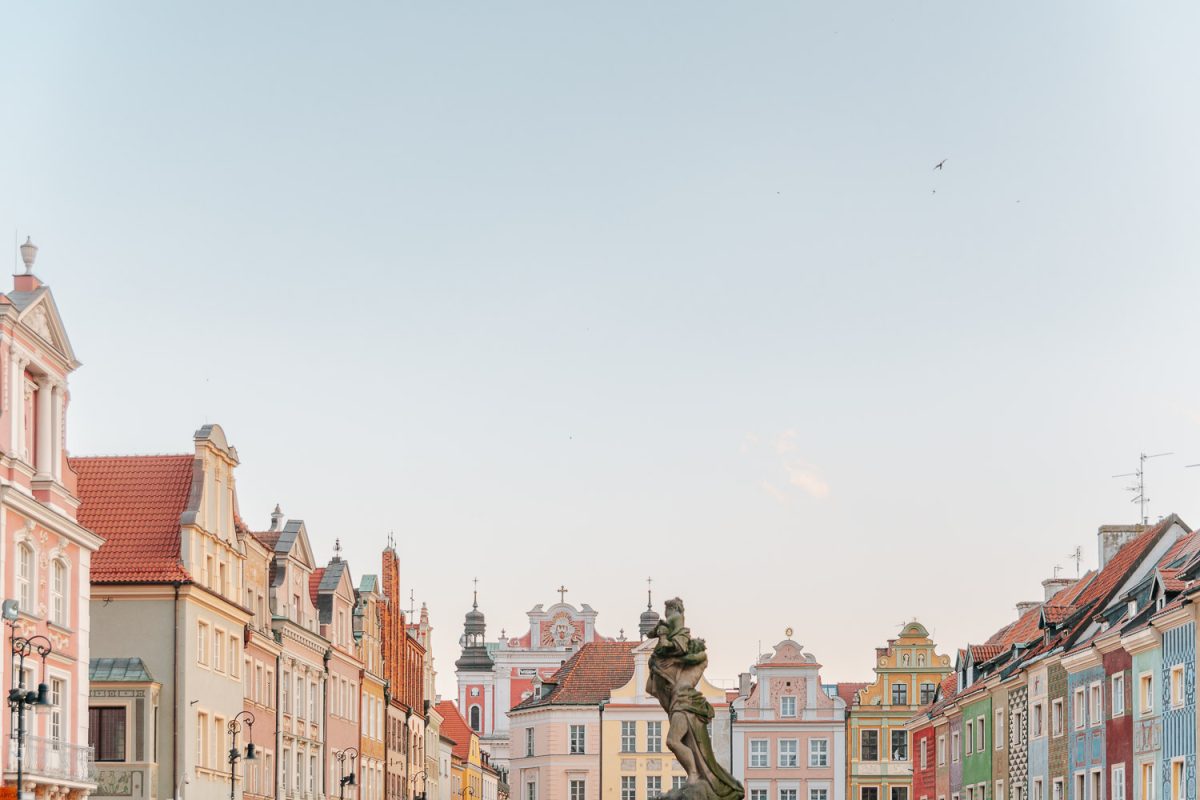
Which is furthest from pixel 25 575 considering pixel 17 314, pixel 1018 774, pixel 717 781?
pixel 1018 774

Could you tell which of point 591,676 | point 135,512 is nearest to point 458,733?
point 591,676

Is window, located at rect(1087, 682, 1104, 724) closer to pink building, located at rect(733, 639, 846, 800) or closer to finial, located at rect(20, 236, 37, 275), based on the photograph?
finial, located at rect(20, 236, 37, 275)

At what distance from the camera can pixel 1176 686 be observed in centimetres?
4475

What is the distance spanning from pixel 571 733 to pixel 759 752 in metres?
10.8

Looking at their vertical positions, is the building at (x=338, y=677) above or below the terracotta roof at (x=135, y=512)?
below

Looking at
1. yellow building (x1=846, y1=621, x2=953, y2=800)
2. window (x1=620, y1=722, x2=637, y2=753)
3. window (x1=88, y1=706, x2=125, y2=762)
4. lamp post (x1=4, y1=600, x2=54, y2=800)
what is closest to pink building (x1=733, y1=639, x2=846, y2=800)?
yellow building (x1=846, y1=621, x2=953, y2=800)

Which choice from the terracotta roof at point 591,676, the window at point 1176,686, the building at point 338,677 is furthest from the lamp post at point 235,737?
the terracotta roof at point 591,676

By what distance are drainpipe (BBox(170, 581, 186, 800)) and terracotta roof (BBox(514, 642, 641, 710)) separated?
2240 inches

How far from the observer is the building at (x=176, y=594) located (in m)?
49.2

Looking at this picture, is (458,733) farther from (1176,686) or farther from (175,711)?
(1176,686)

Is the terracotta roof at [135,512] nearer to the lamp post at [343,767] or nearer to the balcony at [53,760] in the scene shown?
the balcony at [53,760]

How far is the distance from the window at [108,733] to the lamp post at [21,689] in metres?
9.15

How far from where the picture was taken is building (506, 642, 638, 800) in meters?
104

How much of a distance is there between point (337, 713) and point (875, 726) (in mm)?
37613
